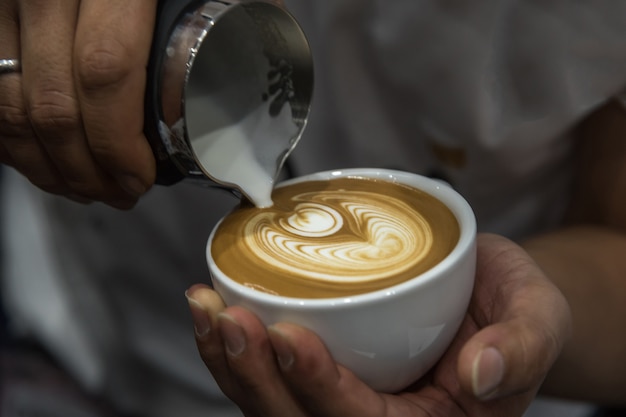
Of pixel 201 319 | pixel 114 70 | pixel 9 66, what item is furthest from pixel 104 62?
pixel 201 319

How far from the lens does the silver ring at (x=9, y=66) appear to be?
73 centimetres

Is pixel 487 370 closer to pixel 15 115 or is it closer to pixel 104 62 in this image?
pixel 104 62

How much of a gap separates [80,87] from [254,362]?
327 millimetres

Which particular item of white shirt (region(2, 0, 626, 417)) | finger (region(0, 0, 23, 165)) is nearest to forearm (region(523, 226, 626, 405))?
white shirt (region(2, 0, 626, 417))

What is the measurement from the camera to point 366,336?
1.95ft

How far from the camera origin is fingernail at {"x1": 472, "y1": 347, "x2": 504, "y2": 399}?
0.55 metres

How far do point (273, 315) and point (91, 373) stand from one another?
97 cm

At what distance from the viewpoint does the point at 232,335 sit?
600 millimetres

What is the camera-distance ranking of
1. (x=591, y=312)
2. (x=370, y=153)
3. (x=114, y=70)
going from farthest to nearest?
(x=370, y=153)
(x=591, y=312)
(x=114, y=70)

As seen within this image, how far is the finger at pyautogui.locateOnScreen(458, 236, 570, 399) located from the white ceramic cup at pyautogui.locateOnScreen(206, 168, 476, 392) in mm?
54

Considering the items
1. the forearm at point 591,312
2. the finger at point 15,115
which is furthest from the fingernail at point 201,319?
the forearm at point 591,312

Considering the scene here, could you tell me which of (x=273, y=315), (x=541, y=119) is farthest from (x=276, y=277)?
(x=541, y=119)

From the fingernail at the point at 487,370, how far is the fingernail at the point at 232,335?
0.66 feet

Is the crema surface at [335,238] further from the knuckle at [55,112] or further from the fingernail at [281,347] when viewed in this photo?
the knuckle at [55,112]
